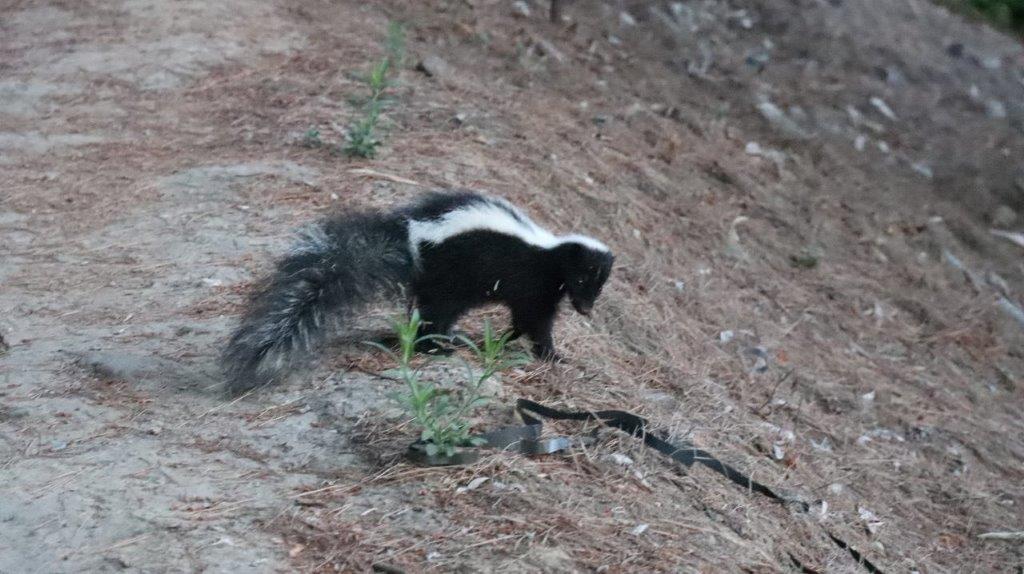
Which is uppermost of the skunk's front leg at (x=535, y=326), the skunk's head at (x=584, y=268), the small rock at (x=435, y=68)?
the skunk's head at (x=584, y=268)

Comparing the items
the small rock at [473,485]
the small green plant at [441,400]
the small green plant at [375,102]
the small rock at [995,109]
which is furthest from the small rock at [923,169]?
the small rock at [473,485]

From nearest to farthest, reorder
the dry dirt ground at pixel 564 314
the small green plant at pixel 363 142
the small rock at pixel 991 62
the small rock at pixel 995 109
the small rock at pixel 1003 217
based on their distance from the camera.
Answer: the dry dirt ground at pixel 564 314 < the small green plant at pixel 363 142 < the small rock at pixel 1003 217 < the small rock at pixel 995 109 < the small rock at pixel 991 62

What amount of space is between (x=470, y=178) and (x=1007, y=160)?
208 inches

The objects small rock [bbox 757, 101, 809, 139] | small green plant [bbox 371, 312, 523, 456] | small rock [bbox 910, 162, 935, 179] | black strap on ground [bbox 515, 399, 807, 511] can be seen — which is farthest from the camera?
small rock [bbox 910, 162, 935, 179]

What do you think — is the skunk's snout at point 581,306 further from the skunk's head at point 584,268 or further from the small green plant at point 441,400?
the small green plant at point 441,400

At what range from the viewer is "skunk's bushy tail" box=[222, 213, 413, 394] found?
379cm

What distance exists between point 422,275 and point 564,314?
1.01 metres

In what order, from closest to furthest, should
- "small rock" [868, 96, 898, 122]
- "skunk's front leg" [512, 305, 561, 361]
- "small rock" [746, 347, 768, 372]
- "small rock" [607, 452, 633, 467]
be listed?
"small rock" [607, 452, 633, 467]
"skunk's front leg" [512, 305, 561, 361]
"small rock" [746, 347, 768, 372]
"small rock" [868, 96, 898, 122]

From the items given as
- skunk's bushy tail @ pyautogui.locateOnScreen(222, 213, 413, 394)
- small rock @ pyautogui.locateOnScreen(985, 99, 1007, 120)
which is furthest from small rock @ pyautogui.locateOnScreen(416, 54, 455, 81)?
small rock @ pyautogui.locateOnScreen(985, 99, 1007, 120)

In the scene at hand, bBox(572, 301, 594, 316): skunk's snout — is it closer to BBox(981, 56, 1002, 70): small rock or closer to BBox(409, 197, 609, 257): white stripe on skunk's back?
BBox(409, 197, 609, 257): white stripe on skunk's back

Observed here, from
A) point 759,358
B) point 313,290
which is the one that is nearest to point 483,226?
point 313,290

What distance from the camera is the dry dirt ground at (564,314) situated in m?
3.35

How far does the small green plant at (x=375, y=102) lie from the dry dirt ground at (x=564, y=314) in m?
0.11

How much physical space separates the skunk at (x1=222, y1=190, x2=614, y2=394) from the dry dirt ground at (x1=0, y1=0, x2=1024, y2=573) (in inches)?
8.0
